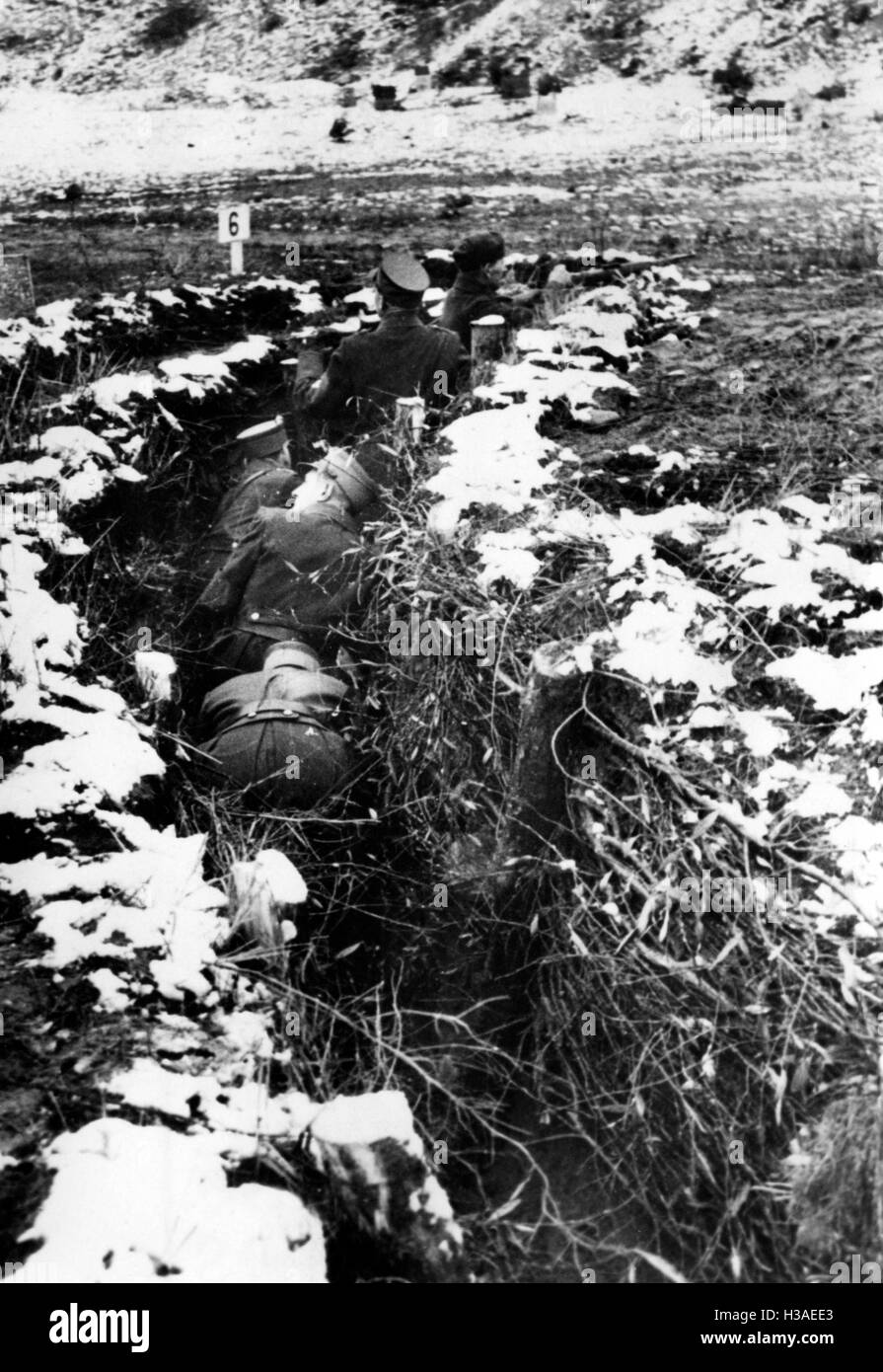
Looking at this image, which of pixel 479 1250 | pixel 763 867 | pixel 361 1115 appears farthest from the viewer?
pixel 763 867

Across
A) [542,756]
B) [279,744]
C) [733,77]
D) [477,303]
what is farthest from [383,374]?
[542,756]

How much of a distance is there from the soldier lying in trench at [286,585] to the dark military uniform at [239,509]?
167 millimetres

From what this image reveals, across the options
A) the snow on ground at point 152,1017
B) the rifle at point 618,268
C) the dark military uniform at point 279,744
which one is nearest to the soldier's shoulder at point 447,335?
the rifle at point 618,268

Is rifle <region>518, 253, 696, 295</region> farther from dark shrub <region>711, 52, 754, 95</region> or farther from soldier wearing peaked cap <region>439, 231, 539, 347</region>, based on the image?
dark shrub <region>711, 52, 754, 95</region>

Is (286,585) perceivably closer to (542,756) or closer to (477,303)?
(542,756)

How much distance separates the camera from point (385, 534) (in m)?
3.26

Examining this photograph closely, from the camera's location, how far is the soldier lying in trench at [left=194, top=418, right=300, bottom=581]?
3465mm

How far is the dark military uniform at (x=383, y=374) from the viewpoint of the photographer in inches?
150

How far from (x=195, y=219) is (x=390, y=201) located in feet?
2.22

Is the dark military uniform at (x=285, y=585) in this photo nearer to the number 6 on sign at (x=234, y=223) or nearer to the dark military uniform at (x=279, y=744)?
the dark military uniform at (x=279, y=744)
